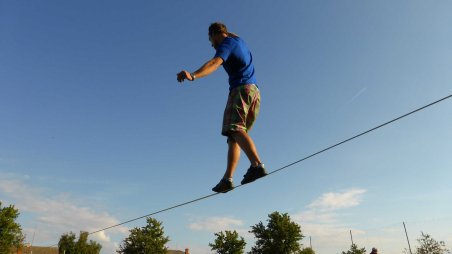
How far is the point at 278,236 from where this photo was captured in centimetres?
4138

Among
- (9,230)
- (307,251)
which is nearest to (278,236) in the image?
(307,251)

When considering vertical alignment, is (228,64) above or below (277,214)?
below

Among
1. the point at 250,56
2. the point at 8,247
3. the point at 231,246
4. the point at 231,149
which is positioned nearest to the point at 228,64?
the point at 250,56

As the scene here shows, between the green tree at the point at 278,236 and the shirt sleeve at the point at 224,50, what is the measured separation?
39680 millimetres

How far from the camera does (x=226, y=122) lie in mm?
4227

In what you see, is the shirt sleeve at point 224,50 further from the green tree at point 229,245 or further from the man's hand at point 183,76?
the green tree at point 229,245

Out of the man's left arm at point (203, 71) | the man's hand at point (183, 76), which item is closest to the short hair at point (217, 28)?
the man's left arm at point (203, 71)

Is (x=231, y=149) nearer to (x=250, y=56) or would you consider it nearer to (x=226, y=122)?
(x=226, y=122)

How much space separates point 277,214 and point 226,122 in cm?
4099

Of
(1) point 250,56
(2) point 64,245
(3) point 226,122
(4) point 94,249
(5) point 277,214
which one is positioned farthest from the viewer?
(2) point 64,245

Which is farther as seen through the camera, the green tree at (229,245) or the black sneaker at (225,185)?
the green tree at (229,245)

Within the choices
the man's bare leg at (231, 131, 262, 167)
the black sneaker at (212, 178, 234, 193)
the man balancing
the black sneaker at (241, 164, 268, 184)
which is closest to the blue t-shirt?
the man balancing

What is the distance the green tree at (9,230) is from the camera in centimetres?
3953

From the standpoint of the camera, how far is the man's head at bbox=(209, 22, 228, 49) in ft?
14.4
